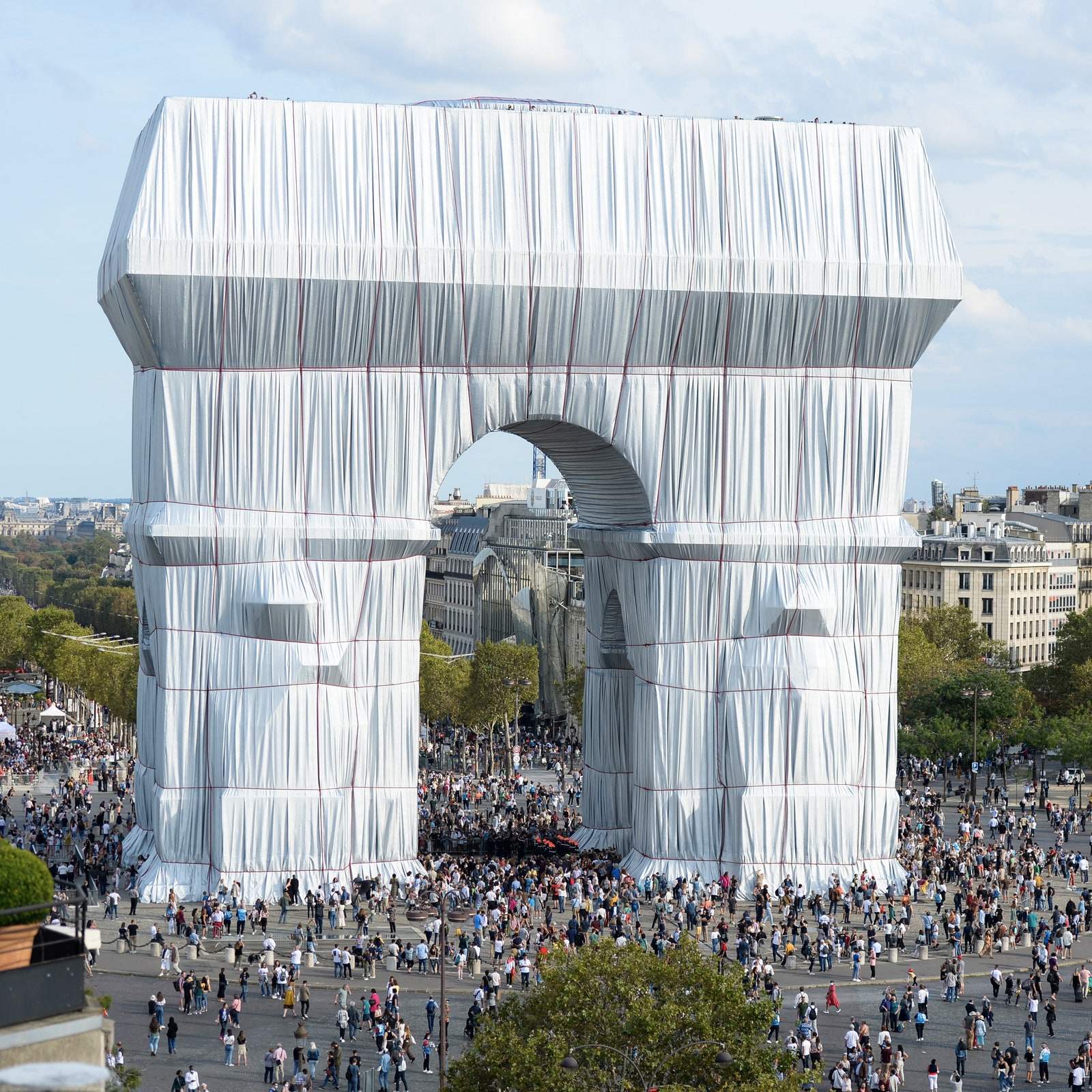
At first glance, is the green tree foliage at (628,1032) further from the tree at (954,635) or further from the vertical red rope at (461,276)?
the tree at (954,635)

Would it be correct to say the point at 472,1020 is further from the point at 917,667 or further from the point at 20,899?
the point at 917,667

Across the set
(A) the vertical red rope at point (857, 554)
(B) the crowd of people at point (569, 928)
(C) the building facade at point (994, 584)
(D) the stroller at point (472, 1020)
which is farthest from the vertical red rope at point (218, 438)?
(C) the building facade at point (994, 584)

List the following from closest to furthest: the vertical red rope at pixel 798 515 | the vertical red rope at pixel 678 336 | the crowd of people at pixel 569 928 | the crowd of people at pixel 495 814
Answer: the crowd of people at pixel 569 928 → the vertical red rope at pixel 678 336 → the vertical red rope at pixel 798 515 → the crowd of people at pixel 495 814

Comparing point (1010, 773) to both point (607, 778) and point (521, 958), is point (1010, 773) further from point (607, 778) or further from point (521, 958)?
point (521, 958)

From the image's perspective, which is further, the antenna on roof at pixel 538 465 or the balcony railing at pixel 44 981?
the antenna on roof at pixel 538 465

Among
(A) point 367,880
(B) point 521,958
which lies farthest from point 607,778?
(B) point 521,958
